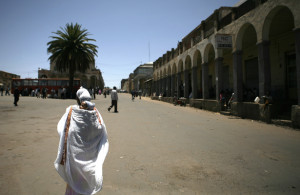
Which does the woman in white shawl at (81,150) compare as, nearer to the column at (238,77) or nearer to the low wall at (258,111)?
the low wall at (258,111)

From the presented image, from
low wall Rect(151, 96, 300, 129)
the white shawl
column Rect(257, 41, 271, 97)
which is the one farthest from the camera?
column Rect(257, 41, 271, 97)

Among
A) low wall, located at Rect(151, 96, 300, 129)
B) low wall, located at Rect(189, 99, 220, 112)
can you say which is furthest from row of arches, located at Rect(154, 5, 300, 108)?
low wall, located at Rect(151, 96, 300, 129)

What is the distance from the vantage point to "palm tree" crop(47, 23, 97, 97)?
30.8 m

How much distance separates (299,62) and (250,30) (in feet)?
20.3

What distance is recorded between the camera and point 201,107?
1845 centimetres

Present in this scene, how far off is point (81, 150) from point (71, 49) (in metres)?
31.4

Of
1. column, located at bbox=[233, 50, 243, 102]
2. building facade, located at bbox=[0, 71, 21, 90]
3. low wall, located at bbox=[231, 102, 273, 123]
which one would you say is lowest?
low wall, located at bbox=[231, 102, 273, 123]

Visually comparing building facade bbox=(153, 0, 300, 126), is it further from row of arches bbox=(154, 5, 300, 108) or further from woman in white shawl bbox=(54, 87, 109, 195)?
woman in white shawl bbox=(54, 87, 109, 195)

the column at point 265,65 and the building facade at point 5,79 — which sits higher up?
the building facade at point 5,79

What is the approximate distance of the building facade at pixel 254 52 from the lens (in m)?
10.3

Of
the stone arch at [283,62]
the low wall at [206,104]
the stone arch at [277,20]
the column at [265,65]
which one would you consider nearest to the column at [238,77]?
the column at [265,65]

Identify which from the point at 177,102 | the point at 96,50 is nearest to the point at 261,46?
the point at 177,102

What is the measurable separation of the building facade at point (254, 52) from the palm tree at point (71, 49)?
16364mm

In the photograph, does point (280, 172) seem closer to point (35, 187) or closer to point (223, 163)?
point (223, 163)
